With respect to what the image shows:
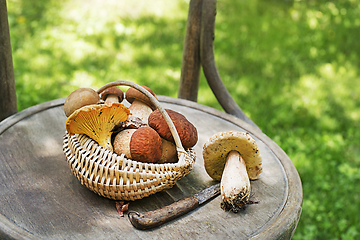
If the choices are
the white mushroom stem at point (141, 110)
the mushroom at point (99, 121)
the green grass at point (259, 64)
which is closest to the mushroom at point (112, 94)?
the white mushroom stem at point (141, 110)

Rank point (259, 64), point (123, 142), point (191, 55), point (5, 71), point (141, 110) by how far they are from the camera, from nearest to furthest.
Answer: point (123, 142), point (141, 110), point (5, 71), point (191, 55), point (259, 64)

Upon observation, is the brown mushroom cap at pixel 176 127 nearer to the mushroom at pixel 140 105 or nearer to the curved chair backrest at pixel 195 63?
the mushroom at pixel 140 105

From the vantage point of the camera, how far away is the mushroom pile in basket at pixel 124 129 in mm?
1026

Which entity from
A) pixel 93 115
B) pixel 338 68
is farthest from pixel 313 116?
pixel 93 115

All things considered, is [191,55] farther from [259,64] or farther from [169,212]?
[259,64]

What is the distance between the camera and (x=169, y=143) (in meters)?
1.12

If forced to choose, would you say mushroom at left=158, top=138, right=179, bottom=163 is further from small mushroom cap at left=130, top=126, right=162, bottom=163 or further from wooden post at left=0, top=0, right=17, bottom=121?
wooden post at left=0, top=0, right=17, bottom=121

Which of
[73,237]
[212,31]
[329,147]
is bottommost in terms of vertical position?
[329,147]

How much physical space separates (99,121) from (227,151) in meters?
0.50

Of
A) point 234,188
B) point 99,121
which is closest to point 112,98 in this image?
point 99,121

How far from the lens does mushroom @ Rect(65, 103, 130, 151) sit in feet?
3.32

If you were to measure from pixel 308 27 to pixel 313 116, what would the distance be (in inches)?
80.4

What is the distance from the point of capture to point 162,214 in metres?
1.02

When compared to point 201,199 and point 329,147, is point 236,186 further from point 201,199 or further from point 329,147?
point 329,147
